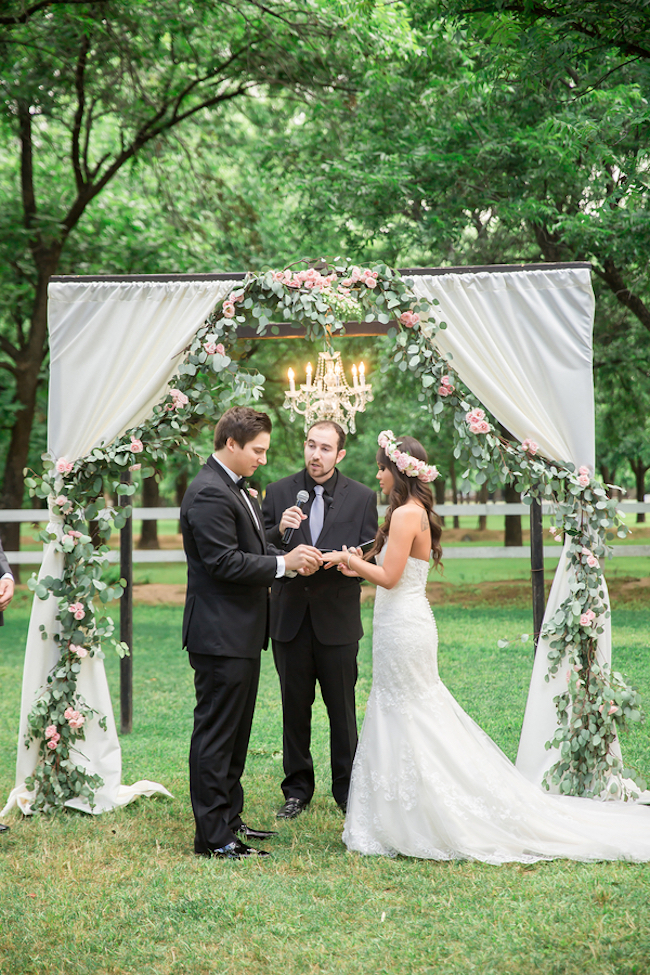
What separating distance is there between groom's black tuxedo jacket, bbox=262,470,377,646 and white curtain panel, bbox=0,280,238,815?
3.39 feet

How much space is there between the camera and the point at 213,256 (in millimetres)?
12367

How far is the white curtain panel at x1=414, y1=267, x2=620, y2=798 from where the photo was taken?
4.86 m

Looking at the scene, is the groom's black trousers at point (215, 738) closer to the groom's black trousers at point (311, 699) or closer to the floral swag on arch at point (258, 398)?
the groom's black trousers at point (311, 699)

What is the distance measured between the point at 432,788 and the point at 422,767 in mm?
105

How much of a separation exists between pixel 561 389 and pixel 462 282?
837 millimetres

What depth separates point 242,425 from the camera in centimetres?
412

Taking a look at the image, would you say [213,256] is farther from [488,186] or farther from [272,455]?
[272,455]

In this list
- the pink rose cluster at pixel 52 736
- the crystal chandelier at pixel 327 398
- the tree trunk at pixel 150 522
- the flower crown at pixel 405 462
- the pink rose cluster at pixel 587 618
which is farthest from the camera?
the tree trunk at pixel 150 522

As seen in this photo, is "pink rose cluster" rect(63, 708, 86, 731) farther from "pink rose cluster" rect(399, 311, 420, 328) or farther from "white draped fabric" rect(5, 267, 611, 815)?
"pink rose cluster" rect(399, 311, 420, 328)

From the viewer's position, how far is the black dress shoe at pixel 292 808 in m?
4.77

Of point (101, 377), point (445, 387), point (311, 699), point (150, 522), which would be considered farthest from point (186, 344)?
point (150, 522)

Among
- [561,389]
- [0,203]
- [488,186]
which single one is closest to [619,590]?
[488,186]

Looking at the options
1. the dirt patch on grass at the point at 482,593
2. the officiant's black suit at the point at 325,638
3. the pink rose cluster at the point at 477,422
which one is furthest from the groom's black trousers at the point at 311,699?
the dirt patch on grass at the point at 482,593

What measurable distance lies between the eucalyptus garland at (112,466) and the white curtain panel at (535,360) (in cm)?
31
